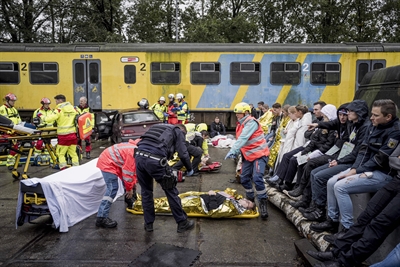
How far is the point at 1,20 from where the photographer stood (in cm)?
2273

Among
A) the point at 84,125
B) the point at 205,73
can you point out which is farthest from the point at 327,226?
the point at 205,73

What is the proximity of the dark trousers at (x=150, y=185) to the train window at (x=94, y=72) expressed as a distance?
10.3 metres

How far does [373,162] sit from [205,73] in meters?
10.8

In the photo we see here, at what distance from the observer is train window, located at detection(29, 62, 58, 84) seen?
13820 mm

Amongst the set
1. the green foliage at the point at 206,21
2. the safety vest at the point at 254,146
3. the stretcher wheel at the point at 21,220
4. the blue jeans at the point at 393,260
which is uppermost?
the green foliage at the point at 206,21

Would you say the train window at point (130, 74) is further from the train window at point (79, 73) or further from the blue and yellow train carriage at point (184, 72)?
the train window at point (79, 73)

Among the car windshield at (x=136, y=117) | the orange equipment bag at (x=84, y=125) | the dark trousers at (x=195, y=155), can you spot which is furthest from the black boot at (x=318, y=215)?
the car windshield at (x=136, y=117)

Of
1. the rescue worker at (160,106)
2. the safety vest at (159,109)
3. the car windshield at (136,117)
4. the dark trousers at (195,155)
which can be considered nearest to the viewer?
the dark trousers at (195,155)

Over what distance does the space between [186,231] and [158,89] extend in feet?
32.8

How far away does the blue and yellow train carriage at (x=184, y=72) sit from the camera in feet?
45.2

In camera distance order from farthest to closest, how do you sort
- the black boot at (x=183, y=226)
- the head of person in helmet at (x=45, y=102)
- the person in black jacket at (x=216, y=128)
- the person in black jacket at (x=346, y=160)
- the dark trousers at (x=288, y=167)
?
the person in black jacket at (x=216, y=128)
the head of person in helmet at (x=45, y=102)
the dark trousers at (x=288, y=167)
the black boot at (x=183, y=226)
the person in black jacket at (x=346, y=160)

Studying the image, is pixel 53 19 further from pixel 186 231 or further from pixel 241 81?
pixel 186 231

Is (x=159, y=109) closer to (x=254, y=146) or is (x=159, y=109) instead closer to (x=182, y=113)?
(x=182, y=113)

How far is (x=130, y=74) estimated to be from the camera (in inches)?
550
